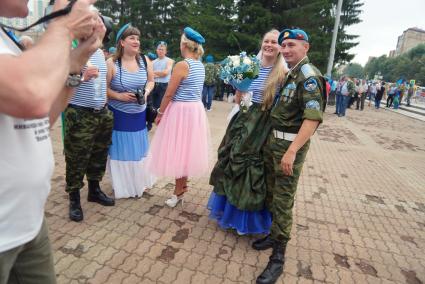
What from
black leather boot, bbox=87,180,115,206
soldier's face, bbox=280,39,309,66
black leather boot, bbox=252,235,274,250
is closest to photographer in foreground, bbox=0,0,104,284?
soldier's face, bbox=280,39,309,66

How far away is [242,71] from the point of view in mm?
3277

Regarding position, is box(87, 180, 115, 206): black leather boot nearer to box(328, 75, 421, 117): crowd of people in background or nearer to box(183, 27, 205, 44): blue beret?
box(183, 27, 205, 44): blue beret

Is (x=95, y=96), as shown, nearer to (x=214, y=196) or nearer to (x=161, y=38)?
(x=214, y=196)

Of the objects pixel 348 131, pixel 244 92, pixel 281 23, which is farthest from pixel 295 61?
pixel 281 23

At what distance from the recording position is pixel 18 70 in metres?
0.94

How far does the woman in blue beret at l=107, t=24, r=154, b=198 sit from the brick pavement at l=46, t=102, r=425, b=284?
0.29 m

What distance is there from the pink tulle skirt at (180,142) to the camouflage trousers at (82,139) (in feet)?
2.02

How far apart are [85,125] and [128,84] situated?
687mm

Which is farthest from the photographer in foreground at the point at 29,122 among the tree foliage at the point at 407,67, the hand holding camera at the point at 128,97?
the tree foliage at the point at 407,67

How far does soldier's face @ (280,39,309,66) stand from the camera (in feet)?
9.06

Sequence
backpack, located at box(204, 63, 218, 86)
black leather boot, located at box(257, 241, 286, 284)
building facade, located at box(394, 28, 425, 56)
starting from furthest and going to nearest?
1. building facade, located at box(394, 28, 425, 56)
2. backpack, located at box(204, 63, 218, 86)
3. black leather boot, located at box(257, 241, 286, 284)

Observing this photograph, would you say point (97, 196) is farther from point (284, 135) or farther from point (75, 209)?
point (284, 135)

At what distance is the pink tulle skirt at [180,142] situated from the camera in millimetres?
3793

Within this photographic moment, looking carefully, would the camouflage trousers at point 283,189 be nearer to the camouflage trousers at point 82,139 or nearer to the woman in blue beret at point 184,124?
the woman in blue beret at point 184,124
